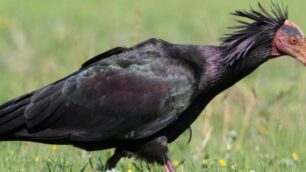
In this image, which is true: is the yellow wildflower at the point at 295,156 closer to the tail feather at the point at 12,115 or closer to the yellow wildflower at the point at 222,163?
the yellow wildflower at the point at 222,163

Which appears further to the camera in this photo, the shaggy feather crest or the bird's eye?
the bird's eye

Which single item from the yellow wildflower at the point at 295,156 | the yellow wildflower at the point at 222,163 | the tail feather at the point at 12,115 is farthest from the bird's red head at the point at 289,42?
the tail feather at the point at 12,115

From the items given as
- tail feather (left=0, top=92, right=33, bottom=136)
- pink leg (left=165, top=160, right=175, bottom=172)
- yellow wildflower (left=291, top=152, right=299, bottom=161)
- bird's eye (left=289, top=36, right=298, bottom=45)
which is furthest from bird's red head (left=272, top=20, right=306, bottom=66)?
tail feather (left=0, top=92, right=33, bottom=136)

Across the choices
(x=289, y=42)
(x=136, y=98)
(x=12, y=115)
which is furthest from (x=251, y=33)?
(x=12, y=115)

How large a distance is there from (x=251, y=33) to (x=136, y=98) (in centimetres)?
109

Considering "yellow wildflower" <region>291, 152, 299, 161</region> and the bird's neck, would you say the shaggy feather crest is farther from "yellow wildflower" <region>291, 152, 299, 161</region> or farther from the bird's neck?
"yellow wildflower" <region>291, 152, 299, 161</region>

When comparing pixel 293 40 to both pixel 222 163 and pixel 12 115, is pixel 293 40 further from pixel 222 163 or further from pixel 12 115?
pixel 12 115

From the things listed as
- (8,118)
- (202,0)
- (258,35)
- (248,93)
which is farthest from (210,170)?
(202,0)

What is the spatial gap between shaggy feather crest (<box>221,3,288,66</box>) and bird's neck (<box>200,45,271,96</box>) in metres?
0.04

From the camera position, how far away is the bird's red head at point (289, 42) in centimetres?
776

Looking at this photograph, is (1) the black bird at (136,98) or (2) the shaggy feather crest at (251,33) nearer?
(1) the black bird at (136,98)

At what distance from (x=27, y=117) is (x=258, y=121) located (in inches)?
170

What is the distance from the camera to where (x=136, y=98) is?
7535mm

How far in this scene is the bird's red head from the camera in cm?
776
